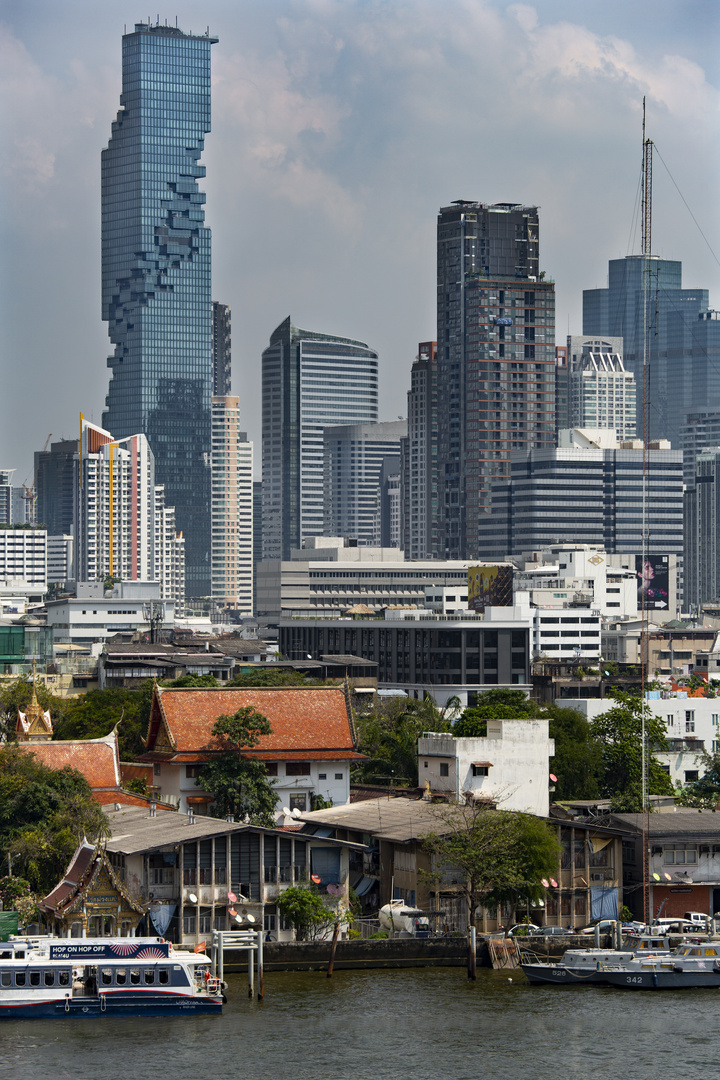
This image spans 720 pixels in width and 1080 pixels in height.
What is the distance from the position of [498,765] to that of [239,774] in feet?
41.3

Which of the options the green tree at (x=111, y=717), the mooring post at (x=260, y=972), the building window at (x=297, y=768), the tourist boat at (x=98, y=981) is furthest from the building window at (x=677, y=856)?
the green tree at (x=111, y=717)

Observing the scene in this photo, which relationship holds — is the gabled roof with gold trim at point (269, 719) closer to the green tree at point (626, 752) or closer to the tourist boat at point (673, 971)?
the green tree at point (626, 752)

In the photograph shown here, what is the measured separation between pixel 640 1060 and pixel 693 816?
29211 mm

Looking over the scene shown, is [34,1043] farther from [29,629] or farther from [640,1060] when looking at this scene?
[29,629]

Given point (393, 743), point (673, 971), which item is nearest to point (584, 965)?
point (673, 971)

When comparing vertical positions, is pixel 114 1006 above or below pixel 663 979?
above

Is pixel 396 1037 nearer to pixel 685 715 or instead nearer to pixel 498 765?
pixel 498 765

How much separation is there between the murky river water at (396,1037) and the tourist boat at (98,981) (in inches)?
29.5

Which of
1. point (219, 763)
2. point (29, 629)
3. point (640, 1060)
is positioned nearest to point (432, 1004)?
point (640, 1060)

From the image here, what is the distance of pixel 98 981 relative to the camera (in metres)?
69.0

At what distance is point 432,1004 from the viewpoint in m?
70.1

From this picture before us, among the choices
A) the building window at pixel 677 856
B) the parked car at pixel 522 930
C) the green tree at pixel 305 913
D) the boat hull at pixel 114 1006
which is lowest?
the boat hull at pixel 114 1006

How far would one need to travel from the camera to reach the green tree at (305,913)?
7769 cm

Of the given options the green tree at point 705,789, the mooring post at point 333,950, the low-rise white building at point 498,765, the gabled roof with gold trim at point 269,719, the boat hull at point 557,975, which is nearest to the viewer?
the boat hull at point 557,975
